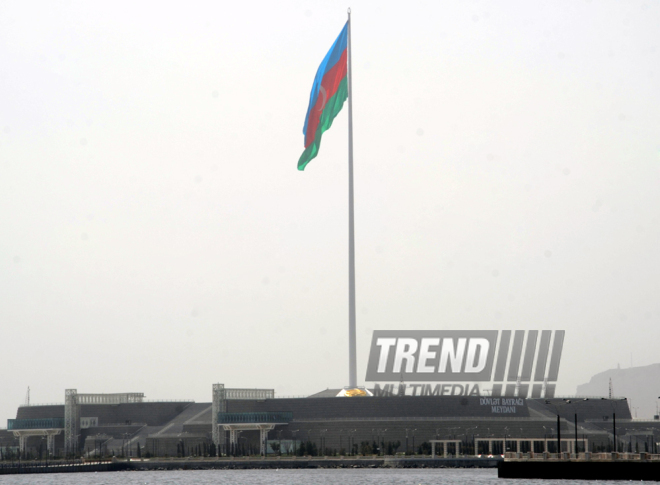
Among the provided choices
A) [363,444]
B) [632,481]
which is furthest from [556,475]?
[363,444]

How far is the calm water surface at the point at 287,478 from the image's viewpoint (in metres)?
117

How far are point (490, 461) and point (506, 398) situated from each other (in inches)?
693

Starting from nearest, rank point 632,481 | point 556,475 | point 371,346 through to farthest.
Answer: point 632,481 < point 556,475 < point 371,346

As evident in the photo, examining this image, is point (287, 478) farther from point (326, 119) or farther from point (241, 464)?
point (326, 119)

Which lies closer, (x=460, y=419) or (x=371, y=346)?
(x=371, y=346)

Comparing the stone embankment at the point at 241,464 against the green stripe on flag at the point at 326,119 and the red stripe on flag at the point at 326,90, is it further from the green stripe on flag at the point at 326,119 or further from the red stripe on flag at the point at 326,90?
the red stripe on flag at the point at 326,90

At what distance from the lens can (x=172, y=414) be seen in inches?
7461

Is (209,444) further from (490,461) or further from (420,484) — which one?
(420,484)

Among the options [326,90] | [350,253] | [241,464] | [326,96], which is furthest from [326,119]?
[241,464]

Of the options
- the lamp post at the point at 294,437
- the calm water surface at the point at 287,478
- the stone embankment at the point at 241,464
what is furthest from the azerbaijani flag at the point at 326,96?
the lamp post at the point at 294,437

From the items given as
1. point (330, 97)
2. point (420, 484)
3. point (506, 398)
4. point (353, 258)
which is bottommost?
point (420, 484)

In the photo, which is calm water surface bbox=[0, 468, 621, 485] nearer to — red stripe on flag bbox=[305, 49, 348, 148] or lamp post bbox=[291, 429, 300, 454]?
lamp post bbox=[291, 429, 300, 454]

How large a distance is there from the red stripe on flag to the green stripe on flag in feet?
1.41

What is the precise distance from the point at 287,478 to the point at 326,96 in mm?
44220
